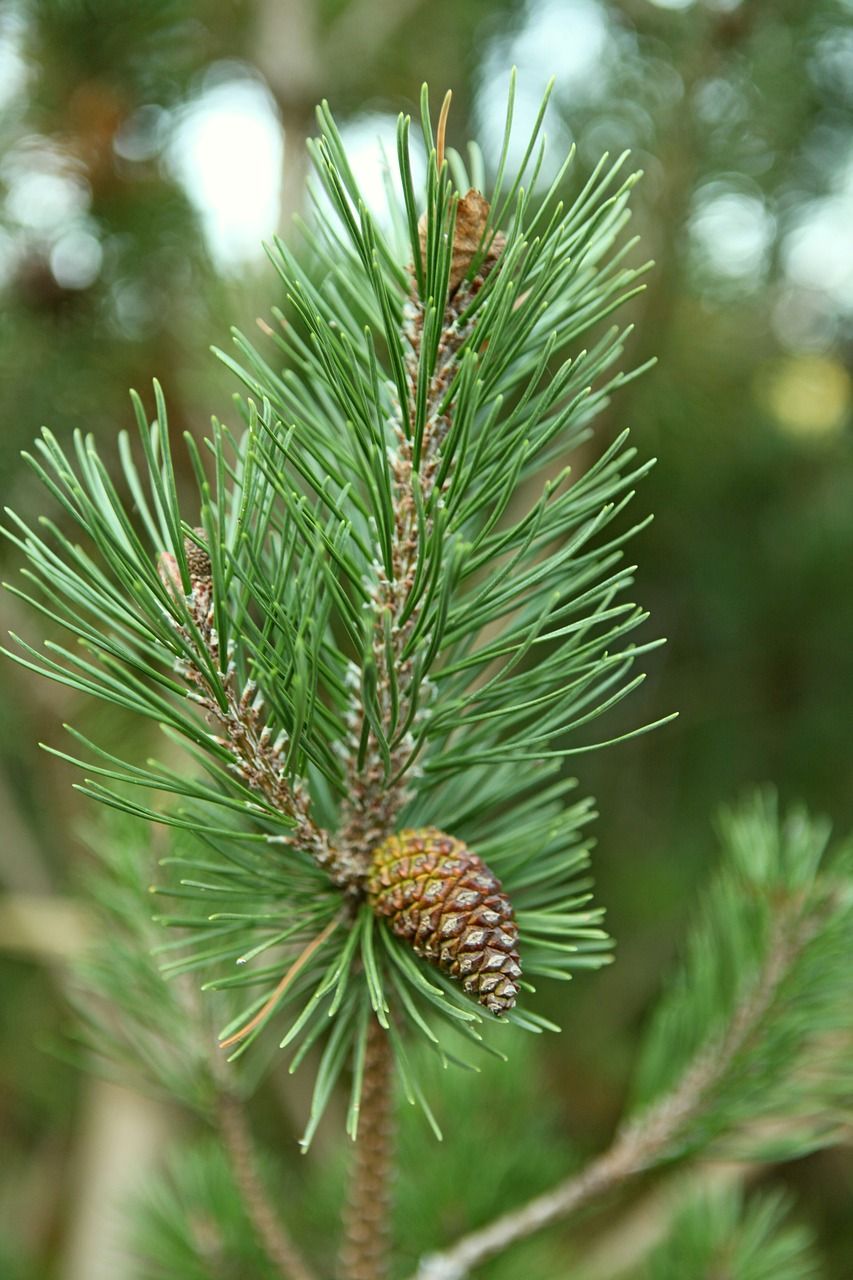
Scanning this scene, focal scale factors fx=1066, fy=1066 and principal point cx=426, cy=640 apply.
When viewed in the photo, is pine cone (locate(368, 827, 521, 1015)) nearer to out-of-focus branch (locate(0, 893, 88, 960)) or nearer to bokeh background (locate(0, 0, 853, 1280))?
bokeh background (locate(0, 0, 853, 1280))

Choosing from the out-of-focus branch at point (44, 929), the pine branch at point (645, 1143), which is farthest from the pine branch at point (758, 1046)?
the out-of-focus branch at point (44, 929)

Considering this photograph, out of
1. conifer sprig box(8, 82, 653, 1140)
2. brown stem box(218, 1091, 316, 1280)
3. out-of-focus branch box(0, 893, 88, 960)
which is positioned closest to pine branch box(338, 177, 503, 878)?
conifer sprig box(8, 82, 653, 1140)

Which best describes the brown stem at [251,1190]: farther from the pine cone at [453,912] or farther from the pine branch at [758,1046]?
the pine cone at [453,912]

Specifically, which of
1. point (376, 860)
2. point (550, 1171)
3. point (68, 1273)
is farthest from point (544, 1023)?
point (68, 1273)

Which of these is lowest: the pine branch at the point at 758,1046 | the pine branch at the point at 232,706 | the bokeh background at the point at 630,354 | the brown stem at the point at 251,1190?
the brown stem at the point at 251,1190

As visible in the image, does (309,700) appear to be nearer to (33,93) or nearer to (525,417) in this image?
(525,417)

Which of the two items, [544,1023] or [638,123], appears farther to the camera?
[638,123]
